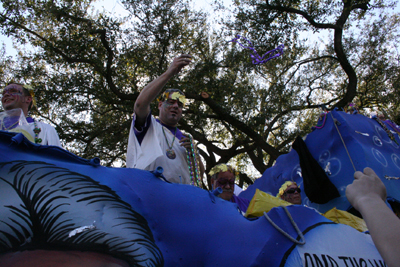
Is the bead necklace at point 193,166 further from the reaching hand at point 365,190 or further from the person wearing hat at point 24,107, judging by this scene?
the reaching hand at point 365,190

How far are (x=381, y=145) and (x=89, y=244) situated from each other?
437 cm

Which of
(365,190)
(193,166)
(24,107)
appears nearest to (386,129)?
(193,166)

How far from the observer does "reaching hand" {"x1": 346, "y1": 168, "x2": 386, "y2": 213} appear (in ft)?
3.66

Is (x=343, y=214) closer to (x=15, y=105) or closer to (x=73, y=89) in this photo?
(x=15, y=105)

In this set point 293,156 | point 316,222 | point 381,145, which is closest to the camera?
point 316,222

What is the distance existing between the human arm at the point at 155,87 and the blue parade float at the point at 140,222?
117cm

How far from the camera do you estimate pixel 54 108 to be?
913 cm

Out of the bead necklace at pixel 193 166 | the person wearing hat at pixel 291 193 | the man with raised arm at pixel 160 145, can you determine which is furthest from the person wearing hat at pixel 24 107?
the person wearing hat at pixel 291 193

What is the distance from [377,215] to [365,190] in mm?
123

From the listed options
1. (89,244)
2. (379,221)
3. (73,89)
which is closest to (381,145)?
(379,221)

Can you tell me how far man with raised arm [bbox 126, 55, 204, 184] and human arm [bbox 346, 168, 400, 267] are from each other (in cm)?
153

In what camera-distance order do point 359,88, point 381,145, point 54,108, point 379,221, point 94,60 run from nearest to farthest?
point 379,221, point 381,145, point 94,60, point 54,108, point 359,88

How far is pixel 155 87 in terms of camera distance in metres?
2.45

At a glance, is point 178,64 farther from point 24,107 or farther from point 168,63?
point 168,63
